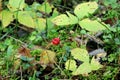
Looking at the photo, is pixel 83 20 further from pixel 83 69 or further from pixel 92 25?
pixel 83 69

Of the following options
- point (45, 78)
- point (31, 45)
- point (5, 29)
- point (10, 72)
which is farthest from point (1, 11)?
point (45, 78)

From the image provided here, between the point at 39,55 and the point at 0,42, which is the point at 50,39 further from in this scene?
the point at 0,42

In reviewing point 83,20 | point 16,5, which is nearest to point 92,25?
point 83,20

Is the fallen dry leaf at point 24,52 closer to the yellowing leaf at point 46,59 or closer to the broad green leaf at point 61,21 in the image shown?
the yellowing leaf at point 46,59

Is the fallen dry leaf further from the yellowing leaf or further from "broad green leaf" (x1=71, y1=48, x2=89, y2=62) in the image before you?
"broad green leaf" (x1=71, y1=48, x2=89, y2=62)

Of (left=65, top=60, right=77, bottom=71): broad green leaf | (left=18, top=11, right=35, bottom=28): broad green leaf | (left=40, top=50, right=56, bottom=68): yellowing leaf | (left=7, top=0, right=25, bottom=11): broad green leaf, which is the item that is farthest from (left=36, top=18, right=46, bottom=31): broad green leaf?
(left=65, top=60, right=77, bottom=71): broad green leaf

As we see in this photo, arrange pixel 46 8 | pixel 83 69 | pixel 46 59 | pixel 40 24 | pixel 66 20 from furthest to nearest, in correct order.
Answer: pixel 46 8 < pixel 40 24 < pixel 66 20 < pixel 46 59 < pixel 83 69
